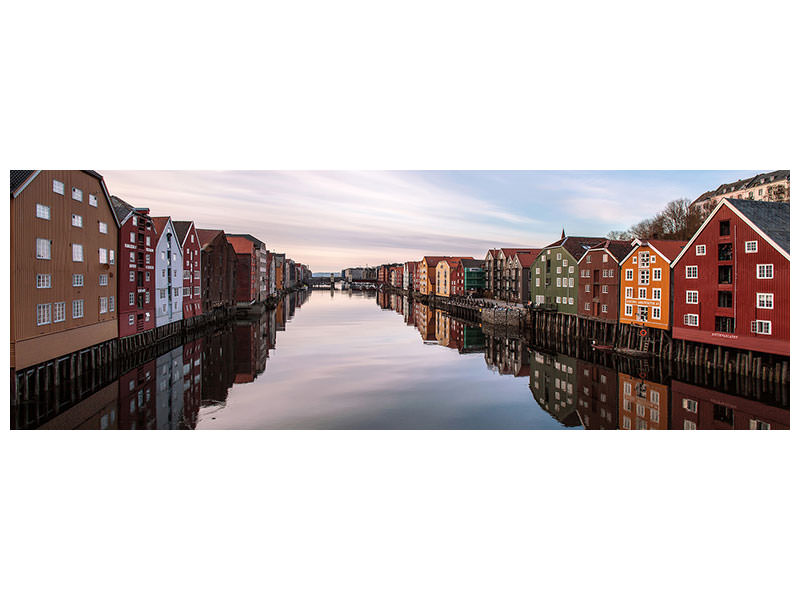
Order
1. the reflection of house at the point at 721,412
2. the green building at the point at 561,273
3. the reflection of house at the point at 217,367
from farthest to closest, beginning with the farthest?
the green building at the point at 561,273
the reflection of house at the point at 217,367
the reflection of house at the point at 721,412

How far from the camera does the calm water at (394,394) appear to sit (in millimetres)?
14555

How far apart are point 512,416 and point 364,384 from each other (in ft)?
21.8

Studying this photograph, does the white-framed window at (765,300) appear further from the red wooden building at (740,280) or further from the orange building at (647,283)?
the orange building at (647,283)

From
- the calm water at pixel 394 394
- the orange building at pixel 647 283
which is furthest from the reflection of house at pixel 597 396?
the orange building at pixel 647 283

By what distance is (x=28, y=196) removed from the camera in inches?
571

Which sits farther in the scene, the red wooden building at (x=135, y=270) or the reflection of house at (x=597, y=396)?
the red wooden building at (x=135, y=270)

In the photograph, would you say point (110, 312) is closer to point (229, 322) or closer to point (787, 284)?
point (229, 322)

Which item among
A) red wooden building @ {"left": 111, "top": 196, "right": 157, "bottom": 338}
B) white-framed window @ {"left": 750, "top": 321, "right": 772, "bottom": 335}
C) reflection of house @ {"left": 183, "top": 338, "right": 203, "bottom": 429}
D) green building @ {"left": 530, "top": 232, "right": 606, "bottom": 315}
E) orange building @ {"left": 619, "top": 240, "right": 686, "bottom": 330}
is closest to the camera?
reflection of house @ {"left": 183, "top": 338, "right": 203, "bottom": 429}

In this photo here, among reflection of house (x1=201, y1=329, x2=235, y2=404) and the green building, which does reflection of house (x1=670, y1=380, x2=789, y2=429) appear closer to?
reflection of house (x1=201, y1=329, x2=235, y2=404)

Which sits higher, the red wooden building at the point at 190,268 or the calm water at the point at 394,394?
the red wooden building at the point at 190,268

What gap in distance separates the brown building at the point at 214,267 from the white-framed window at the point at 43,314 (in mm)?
24955

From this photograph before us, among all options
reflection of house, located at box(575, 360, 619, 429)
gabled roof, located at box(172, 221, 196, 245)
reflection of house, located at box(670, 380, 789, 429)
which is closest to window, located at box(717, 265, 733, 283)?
reflection of house, located at box(670, 380, 789, 429)

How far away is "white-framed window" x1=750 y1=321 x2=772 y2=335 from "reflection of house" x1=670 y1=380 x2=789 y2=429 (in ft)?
11.5

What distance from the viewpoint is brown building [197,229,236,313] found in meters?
41.2
